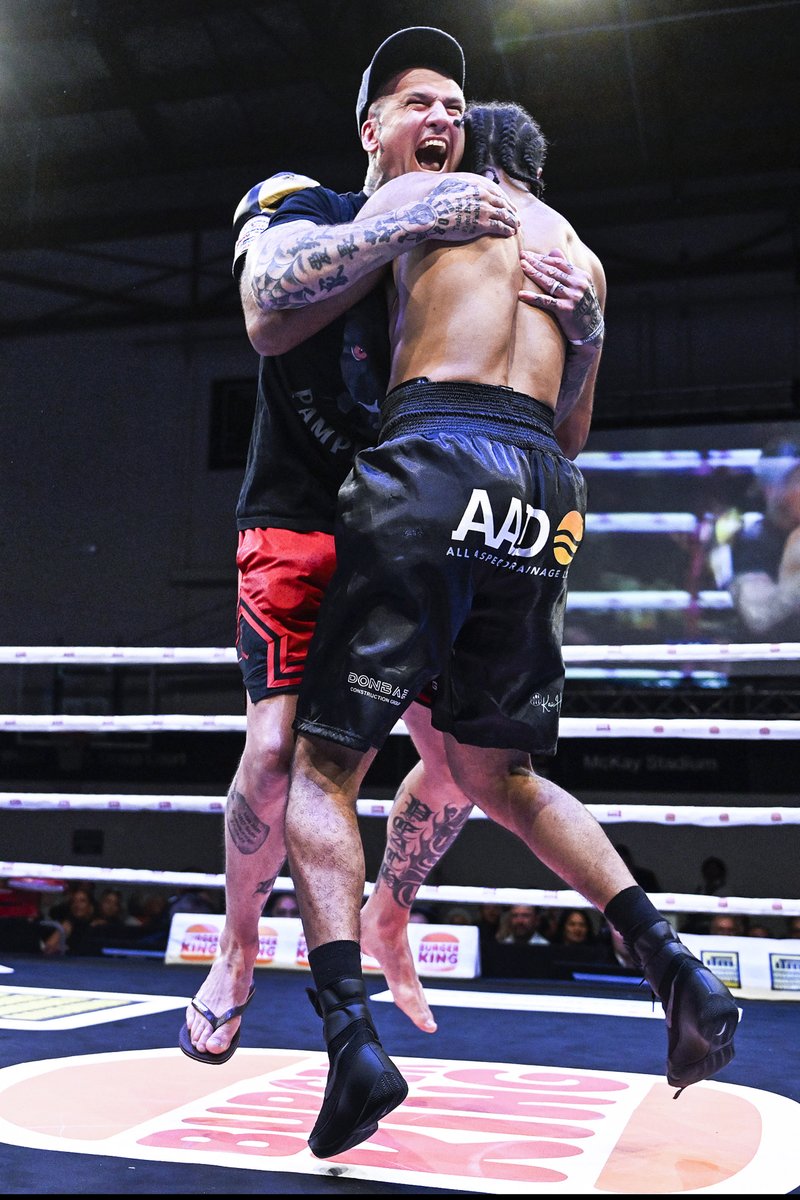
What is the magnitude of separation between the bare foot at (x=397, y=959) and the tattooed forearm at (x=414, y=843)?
A: 4cm

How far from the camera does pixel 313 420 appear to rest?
1.60 meters

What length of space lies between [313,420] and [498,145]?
45cm

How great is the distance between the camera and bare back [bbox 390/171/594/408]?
4.41ft

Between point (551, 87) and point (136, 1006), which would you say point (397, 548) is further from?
point (551, 87)

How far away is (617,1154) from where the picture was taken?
46.3 inches

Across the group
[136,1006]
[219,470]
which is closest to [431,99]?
[136,1006]

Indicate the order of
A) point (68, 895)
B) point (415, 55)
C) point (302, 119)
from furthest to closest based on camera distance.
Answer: point (302, 119), point (68, 895), point (415, 55)

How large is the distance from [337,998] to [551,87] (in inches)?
254

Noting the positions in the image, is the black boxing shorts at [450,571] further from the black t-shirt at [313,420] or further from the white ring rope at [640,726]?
the white ring rope at [640,726]

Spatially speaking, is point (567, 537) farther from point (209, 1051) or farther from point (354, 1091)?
point (209, 1051)

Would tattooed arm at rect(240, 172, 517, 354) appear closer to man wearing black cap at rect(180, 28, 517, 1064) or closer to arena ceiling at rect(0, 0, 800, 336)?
man wearing black cap at rect(180, 28, 517, 1064)

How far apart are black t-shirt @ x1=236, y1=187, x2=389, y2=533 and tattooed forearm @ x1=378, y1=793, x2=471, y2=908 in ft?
1.63

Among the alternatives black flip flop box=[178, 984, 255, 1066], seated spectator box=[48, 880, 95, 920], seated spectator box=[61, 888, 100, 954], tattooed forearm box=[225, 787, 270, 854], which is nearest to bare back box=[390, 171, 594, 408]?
tattooed forearm box=[225, 787, 270, 854]

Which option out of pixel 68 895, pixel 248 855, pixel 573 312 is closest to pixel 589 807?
pixel 248 855
